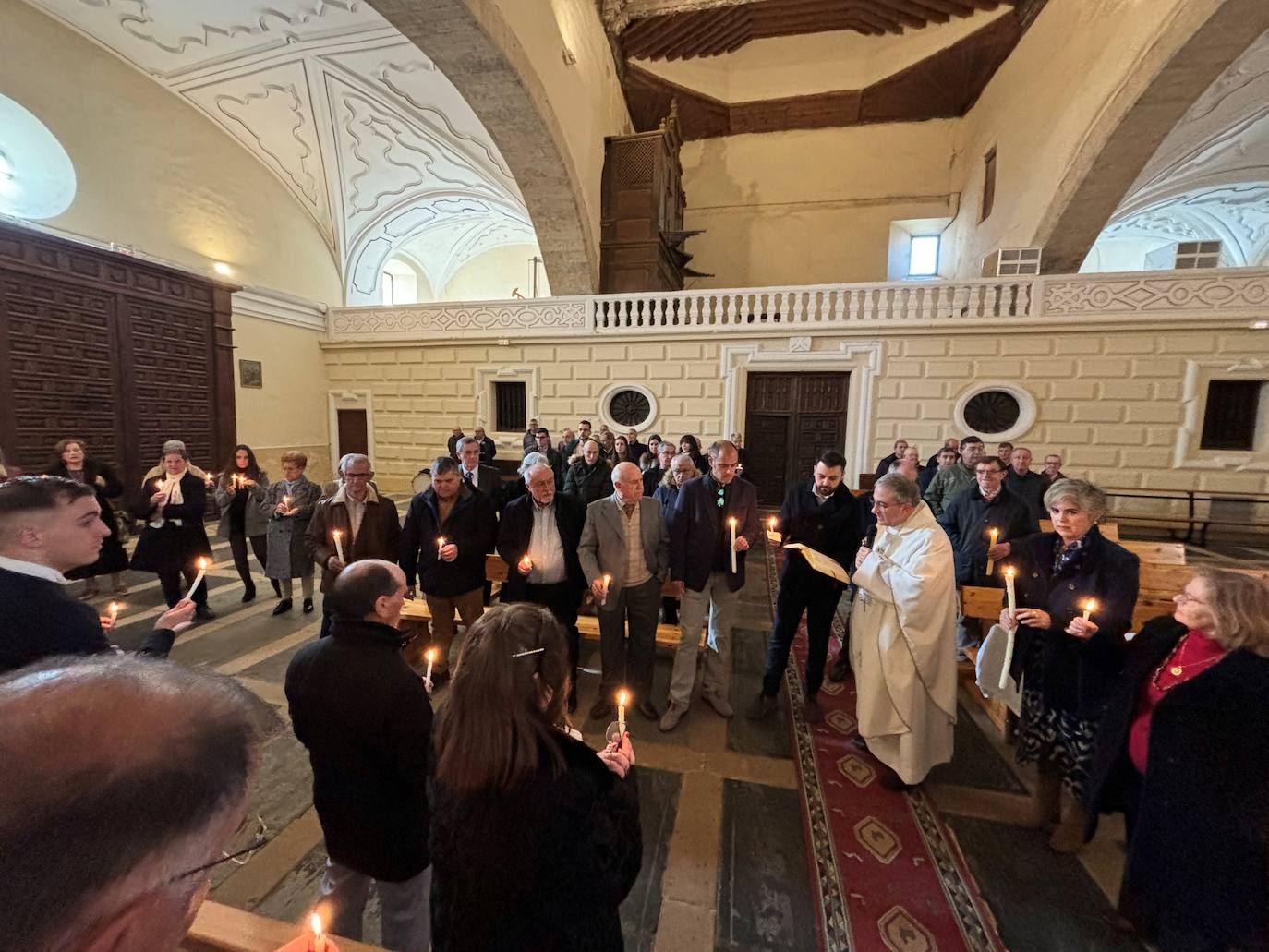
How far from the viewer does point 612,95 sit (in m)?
12.4

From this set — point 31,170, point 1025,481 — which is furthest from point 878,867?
point 31,170

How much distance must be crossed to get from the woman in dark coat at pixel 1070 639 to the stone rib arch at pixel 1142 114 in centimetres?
868

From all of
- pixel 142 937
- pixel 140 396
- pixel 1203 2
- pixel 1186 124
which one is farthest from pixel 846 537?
pixel 1186 124

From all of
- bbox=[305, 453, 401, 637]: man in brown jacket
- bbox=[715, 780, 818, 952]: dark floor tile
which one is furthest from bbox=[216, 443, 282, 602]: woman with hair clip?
bbox=[715, 780, 818, 952]: dark floor tile

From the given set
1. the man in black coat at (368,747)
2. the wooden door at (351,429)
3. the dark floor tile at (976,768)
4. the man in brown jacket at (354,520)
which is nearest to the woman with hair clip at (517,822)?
the man in black coat at (368,747)

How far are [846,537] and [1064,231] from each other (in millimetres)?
9906

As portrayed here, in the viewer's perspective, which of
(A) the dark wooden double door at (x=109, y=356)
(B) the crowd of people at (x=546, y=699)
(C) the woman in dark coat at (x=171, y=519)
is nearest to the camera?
(B) the crowd of people at (x=546, y=699)

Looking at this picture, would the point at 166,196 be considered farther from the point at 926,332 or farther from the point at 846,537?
the point at 926,332

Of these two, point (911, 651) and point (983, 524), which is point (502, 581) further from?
point (983, 524)

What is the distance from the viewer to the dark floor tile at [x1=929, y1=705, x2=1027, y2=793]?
2703mm

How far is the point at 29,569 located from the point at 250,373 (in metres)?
11.6

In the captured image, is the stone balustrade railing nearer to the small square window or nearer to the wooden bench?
the small square window

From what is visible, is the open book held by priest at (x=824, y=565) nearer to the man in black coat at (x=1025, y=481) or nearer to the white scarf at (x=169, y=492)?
the man in black coat at (x=1025, y=481)

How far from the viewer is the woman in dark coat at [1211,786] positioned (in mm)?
1433
